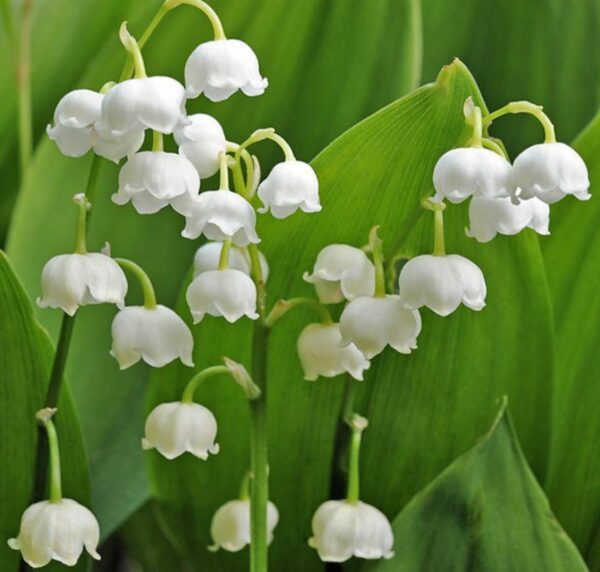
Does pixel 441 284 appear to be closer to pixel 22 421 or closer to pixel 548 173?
pixel 548 173

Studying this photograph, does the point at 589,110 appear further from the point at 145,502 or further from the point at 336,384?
the point at 145,502

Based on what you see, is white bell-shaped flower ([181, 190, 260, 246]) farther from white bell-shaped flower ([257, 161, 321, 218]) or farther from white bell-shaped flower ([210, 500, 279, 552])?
white bell-shaped flower ([210, 500, 279, 552])

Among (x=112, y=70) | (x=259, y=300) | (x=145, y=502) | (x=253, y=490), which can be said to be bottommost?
(x=145, y=502)

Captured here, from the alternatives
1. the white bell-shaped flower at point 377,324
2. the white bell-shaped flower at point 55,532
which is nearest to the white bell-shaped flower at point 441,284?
the white bell-shaped flower at point 377,324

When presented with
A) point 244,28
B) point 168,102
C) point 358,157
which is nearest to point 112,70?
point 244,28

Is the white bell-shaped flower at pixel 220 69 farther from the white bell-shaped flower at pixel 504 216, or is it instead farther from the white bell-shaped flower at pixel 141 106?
the white bell-shaped flower at pixel 504 216

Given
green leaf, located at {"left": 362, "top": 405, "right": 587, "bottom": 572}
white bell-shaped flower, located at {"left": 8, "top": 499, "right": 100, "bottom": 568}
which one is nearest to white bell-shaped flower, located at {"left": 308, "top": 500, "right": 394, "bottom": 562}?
green leaf, located at {"left": 362, "top": 405, "right": 587, "bottom": 572}
